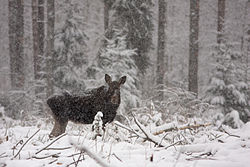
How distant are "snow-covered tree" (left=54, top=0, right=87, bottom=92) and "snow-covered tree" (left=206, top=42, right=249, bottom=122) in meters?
8.83

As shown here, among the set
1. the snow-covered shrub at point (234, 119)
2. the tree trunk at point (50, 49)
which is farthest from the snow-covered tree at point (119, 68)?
the tree trunk at point (50, 49)

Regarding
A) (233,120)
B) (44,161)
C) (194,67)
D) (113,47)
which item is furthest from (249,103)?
(44,161)

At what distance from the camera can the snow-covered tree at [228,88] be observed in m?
11.2

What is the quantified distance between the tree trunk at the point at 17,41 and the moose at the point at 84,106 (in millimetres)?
14343

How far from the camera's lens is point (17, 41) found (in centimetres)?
1795

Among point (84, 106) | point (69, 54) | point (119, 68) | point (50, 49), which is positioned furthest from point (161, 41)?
point (84, 106)

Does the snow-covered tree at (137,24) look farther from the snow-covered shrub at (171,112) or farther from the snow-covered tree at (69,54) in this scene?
the snow-covered shrub at (171,112)

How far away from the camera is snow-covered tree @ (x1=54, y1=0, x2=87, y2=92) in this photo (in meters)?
15.8

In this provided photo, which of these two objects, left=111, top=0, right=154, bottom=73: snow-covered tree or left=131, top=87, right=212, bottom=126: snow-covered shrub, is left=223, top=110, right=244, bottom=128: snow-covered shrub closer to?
left=131, top=87, right=212, bottom=126: snow-covered shrub

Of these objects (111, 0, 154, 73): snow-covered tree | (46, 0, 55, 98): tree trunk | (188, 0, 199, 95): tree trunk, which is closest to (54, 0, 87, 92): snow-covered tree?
(46, 0, 55, 98): tree trunk

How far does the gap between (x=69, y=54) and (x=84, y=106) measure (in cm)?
1257

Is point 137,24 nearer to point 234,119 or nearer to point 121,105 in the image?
point 121,105

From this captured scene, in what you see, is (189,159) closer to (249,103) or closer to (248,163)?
(248,163)

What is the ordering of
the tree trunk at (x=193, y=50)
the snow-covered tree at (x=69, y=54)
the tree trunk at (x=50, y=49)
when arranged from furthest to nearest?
1. the snow-covered tree at (x=69, y=54)
2. the tree trunk at (x=193, y=50)
3. the tree trunk at (x=50, y=49)
